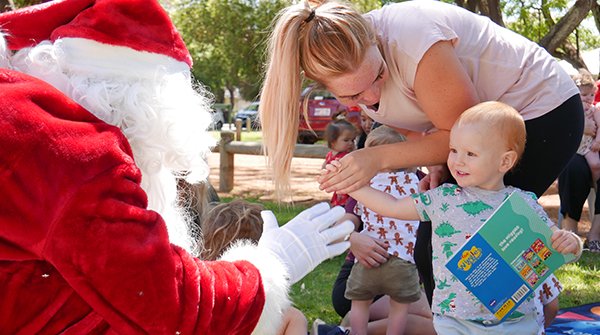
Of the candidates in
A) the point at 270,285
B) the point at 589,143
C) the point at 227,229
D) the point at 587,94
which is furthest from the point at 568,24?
the point at 270,285

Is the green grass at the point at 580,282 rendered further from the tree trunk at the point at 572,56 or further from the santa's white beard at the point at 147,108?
the tree trunk at the point at 572,56

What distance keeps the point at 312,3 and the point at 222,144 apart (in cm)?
573

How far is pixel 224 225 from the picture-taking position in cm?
240

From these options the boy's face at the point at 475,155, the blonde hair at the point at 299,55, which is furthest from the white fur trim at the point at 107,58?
the boy's face at the point at 475,155

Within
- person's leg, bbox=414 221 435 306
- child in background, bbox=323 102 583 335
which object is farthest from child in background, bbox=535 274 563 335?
person's leg, bbox=414 221 435 306

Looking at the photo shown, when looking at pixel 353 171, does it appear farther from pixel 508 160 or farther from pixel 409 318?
pixel 409 318

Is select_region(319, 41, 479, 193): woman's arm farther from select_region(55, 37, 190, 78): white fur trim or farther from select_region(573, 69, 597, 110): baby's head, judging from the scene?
select_region(573, 69, 597, 110): baby's head

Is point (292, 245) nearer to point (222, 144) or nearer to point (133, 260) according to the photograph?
point (133, 260)

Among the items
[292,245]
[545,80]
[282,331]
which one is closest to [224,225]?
[282,331]

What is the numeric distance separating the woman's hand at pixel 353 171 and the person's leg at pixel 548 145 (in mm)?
573

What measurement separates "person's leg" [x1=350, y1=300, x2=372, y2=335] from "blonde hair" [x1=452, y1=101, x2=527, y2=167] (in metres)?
1.27

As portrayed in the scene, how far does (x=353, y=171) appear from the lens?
175 cm

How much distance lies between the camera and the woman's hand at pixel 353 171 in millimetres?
1750

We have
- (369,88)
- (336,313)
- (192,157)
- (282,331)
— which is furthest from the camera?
(336,313)
